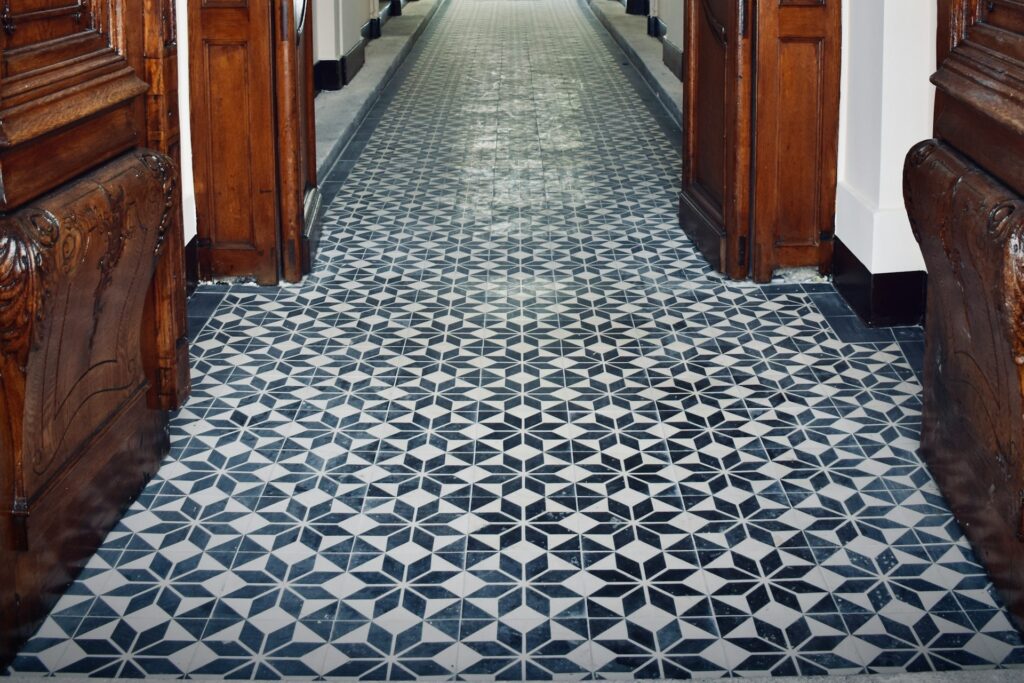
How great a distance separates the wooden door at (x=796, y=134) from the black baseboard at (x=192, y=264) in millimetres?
2555

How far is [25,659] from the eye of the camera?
3186mm

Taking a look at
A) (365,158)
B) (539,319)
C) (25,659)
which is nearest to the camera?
(25,659)

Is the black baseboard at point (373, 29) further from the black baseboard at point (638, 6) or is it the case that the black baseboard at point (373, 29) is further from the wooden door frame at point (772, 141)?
the wooden door frame at point (772, 141)

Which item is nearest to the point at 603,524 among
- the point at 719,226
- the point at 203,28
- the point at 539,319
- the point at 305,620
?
the point at 305,620

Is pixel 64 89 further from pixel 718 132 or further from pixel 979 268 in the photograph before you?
pixel 718 132

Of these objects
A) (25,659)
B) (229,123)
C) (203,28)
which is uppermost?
(203,28)

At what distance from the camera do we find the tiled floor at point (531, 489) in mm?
3270

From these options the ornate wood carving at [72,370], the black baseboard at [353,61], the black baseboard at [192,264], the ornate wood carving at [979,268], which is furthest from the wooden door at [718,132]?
the black baseboard at [353,61]

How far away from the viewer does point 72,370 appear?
3479 mm

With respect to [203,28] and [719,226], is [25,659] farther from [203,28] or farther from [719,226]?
[719,226]

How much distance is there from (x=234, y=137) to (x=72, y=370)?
2.69 m

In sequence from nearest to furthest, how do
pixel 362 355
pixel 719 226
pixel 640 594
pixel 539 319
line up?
pixel 640 594
pixel 362 355
pixel 539 319
pixel 719 226

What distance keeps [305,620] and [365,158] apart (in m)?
5.69

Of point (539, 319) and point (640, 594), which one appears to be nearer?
point (640, 594)
